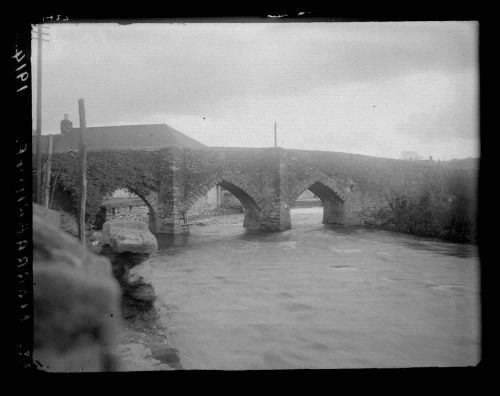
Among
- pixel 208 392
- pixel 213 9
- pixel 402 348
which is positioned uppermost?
pixel 213 9

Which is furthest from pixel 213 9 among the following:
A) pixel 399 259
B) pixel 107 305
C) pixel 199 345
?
pixel 399 259

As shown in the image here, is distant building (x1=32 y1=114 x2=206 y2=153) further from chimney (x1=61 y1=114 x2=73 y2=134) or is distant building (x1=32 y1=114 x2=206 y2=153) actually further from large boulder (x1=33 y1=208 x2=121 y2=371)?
large boulder (x1=33 y1=208 x2=121 y2=371)

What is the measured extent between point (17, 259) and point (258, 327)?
4.63 meters

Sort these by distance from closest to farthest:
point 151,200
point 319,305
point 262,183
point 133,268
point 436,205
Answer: point 133,268, point 319,305, point 151,200, point 436,205, point 262,183

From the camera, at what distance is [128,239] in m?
4.77

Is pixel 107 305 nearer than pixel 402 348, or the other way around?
pixel 107 305

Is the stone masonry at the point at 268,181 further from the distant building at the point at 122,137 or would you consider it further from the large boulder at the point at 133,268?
the distant building at the point at 122,137

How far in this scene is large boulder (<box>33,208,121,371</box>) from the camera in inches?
56.4

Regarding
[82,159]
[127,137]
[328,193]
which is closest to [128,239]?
[82,159]

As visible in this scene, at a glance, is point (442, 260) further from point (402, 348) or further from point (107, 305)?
point (107, 305)

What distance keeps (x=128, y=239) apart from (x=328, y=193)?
15.9m

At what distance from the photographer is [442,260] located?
36.0 feet

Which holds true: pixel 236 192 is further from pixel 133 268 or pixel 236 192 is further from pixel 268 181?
pixel 133 268

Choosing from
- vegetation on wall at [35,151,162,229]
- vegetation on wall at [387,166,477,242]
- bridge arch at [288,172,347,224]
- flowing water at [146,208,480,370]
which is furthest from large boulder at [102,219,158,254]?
vegetation on wall at [387,166,477,242]
